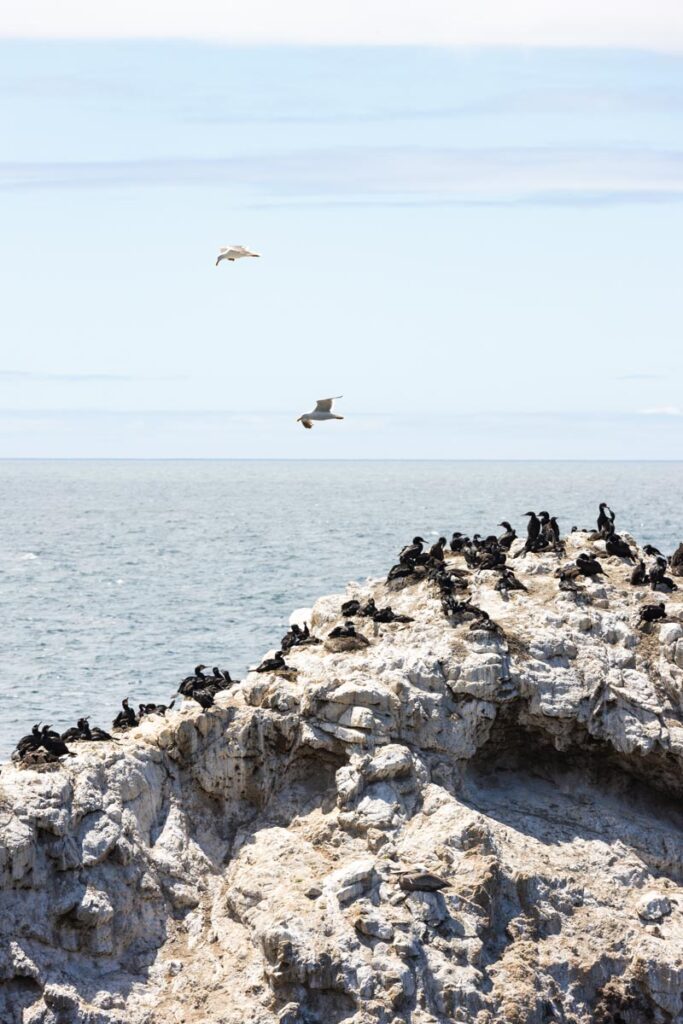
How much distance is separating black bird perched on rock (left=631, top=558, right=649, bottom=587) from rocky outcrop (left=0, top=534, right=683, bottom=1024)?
1.55 m

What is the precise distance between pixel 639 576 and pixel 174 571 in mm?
71305

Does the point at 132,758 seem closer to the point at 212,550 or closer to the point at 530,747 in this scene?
the point at 530,747

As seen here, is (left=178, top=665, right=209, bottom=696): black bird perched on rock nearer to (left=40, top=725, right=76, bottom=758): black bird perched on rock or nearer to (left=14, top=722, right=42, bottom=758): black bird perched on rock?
(left=40, top=725, right=76, bottom=758): black bird perched on rock

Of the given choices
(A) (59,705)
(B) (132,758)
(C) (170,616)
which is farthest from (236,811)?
(C) (170,616)

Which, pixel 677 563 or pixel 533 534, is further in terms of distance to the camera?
pixel 533 534

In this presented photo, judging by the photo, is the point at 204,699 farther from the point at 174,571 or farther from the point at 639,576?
the point at 174,571

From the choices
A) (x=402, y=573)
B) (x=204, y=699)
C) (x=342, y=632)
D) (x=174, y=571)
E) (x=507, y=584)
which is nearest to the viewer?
(x=204, y=699)

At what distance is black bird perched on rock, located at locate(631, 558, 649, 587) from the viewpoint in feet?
110

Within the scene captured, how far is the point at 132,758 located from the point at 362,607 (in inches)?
254

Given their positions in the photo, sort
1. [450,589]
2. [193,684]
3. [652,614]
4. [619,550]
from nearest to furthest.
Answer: [193,684]
[652,614]
[450,589]
[619,550]

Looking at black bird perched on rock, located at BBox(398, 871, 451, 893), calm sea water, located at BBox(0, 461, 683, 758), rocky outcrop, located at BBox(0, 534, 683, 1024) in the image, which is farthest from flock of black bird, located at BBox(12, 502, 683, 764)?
calm sea water, located at BBox(0, 461, 683, 758)

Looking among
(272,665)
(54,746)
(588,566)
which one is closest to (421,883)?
(272,665)

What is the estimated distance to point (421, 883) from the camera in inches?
1027

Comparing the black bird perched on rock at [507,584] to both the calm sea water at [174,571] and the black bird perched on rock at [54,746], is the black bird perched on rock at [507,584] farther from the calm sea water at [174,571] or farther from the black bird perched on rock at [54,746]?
the calm sea water at [174,571]
